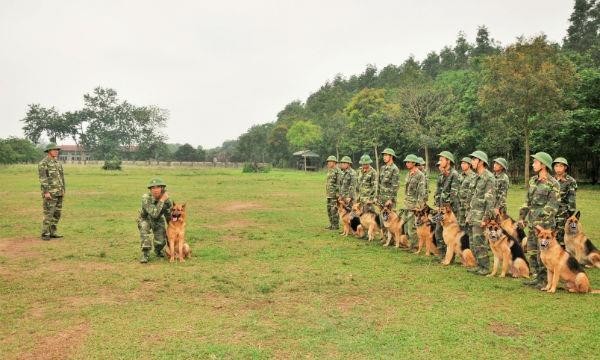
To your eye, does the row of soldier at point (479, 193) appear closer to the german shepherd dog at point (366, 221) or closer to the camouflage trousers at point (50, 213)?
the german shepherd dog at point (366, 221)

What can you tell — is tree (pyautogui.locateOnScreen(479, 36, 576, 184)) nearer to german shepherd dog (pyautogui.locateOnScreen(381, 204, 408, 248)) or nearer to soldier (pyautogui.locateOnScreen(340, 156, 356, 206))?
soldier (pyautogui.locateOnScreen(340, 156, 356, 206))

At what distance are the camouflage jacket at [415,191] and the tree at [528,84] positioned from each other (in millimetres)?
20621

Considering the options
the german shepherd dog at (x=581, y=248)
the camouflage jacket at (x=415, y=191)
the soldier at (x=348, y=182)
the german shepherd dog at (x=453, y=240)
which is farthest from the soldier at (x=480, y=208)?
the soldier at (x=348, y=182)

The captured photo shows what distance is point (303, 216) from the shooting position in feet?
59.4

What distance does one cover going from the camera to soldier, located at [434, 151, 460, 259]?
34.3 ft

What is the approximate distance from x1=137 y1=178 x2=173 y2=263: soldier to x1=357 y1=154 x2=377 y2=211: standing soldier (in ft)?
19.0

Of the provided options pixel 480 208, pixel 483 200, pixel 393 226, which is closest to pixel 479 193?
pixel 483 200

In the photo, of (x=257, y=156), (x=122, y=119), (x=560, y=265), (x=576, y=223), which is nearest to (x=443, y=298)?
(x=560, y=265)

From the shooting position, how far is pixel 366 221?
13109 millimetres

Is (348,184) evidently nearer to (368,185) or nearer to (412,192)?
(368,185)

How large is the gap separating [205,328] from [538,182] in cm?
628

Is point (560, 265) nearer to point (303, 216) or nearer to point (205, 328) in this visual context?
point (205, 328)

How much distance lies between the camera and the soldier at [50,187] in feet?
40.7

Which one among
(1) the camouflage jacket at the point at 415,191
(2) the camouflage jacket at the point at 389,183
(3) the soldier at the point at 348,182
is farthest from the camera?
(3) the soldier at the point at 348,182
